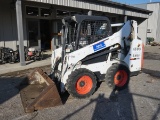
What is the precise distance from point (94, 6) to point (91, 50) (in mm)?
7073

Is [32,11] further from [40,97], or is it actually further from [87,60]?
[40,97]

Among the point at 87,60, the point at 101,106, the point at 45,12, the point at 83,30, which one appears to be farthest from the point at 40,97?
the point at 45,12

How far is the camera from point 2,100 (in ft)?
15.0

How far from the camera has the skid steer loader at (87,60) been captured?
4449mm

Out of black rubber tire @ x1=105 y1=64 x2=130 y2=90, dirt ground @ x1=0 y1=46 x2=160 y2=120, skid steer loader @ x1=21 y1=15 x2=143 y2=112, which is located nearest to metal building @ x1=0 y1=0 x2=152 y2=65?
skid steer loader @ x1=21 y1=15 x2=143 y2=112

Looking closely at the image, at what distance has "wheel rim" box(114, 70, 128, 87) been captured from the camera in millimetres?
5191

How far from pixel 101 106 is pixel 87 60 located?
130 cm

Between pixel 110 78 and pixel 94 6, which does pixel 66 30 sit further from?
pixel 94 6

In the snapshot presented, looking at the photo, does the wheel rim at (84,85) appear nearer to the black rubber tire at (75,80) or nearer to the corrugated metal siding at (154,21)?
the black rubber tire at (75,80)

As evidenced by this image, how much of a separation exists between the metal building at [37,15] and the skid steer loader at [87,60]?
314 cm

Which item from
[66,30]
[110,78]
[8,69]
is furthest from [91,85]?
[8,69]

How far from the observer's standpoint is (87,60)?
4844 mm

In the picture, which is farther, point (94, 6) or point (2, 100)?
point (94, 6)

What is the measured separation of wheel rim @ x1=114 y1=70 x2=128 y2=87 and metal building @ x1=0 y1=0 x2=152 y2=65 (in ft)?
11.6
